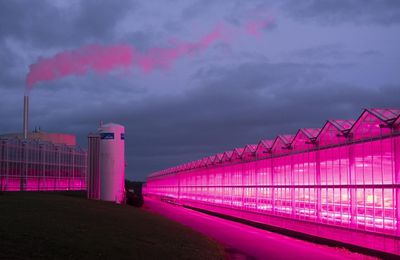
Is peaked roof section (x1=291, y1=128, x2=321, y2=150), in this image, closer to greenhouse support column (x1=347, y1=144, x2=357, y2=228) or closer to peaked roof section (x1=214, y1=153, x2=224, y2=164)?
greenhouse support column (x1=347, y1=144, x2=357, y2=228)

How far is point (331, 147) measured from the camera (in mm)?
27312

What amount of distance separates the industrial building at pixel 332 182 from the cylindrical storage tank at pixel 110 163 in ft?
35.2

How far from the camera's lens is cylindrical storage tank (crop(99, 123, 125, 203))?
1770 inches

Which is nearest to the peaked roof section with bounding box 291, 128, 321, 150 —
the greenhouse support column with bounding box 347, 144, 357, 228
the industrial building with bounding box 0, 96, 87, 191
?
the greenhouse support column with bounding box 347, 144, 357, 228

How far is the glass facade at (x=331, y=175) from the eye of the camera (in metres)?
21.6

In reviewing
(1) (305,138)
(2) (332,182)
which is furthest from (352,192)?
(1) (305,138)

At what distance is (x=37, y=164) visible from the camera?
223 ft

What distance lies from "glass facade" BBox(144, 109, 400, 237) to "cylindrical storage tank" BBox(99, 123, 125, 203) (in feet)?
35.3

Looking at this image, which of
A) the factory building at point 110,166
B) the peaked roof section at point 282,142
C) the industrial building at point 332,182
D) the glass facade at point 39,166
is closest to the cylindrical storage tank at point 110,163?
the factory building at point 110,166

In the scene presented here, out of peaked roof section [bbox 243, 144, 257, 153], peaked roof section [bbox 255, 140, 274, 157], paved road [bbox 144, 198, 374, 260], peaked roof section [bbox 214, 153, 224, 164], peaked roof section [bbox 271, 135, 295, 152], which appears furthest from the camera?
peaked roof section [bbox 214, 153, 224, 164]

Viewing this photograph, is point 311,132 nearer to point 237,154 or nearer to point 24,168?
point 237,154

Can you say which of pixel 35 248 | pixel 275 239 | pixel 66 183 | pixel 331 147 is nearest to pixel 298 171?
pixel 331 147

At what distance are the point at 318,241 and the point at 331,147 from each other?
16.7 ft

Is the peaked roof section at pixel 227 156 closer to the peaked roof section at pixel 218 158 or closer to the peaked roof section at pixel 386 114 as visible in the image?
the peaked roof section at pixel 218 158
